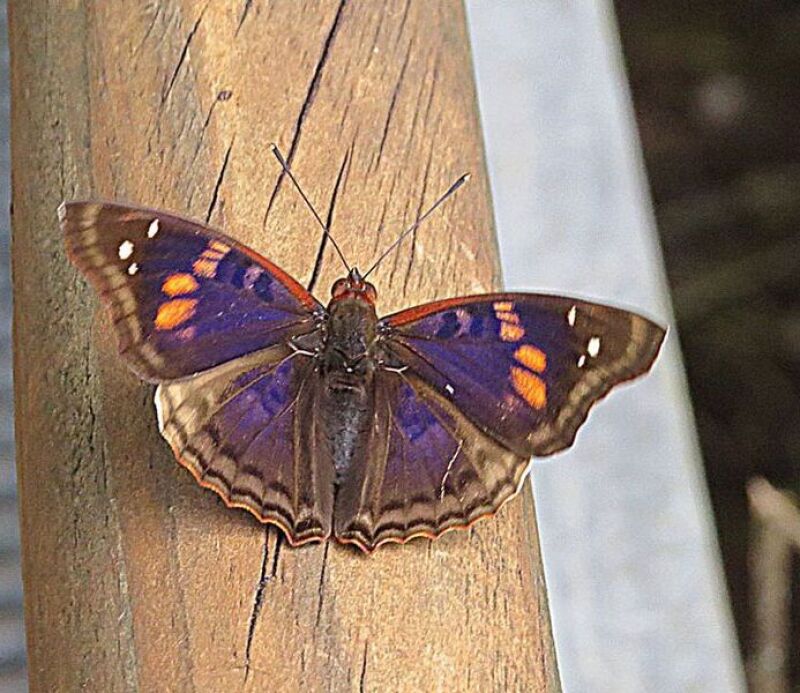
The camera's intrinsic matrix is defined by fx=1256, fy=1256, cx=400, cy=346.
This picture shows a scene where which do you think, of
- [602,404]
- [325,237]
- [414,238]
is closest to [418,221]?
[414,238]

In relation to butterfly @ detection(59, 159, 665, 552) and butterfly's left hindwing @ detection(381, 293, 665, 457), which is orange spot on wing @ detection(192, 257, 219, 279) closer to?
butterfly @ detection(59, 159, 665, 552)

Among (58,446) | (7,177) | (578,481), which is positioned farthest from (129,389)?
(578,481)

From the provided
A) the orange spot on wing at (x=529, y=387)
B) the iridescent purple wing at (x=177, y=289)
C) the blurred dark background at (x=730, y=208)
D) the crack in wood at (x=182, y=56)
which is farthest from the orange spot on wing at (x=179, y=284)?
the blurred dark background at (x=730, y=208)

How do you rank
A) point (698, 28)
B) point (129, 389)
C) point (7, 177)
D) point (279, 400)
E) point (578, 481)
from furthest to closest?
point (698, 28), point (578, 481), point (7, 177), point (279, 400), point (129, 389)

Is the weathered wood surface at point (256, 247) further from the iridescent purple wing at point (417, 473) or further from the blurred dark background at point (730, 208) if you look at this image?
the blurred dark background at point (730, 208)

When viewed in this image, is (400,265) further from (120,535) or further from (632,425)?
(632,425)

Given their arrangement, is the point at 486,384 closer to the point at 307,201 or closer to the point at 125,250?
the point at 307,201
